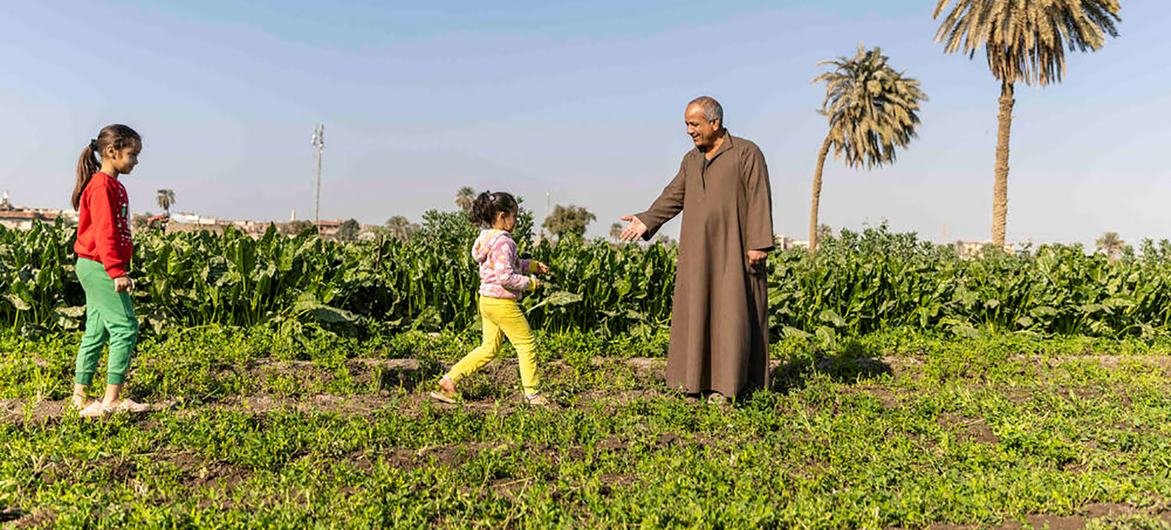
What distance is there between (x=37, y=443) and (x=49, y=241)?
3.44 m

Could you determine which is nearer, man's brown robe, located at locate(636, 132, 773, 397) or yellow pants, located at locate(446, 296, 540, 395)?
yellow pants, located at locate(446, 296, 540, 395)

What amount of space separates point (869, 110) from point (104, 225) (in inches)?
1583

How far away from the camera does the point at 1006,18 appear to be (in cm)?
2491

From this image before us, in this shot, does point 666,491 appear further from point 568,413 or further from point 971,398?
point 971,398

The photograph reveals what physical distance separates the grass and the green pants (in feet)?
0.93

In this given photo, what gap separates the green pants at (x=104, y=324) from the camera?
439cm

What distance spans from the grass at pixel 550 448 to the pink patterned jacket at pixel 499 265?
71 centimetres

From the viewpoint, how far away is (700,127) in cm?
528

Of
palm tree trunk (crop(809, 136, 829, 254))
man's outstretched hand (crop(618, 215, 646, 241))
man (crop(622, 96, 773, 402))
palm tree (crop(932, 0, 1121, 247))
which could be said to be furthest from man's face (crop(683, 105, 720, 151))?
palm tree trunk (crop(809, 136, 829, 254))

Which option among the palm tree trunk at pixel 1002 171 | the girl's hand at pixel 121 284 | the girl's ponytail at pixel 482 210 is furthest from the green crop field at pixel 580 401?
the palm tree trunk at pixel 1002 171

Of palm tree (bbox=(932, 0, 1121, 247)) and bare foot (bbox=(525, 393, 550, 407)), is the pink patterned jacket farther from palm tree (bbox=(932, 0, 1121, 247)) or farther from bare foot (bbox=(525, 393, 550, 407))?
palm tree (bbox=(932, 0, 1121, 247))

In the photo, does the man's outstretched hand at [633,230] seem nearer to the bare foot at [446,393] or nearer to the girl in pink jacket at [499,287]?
A: the girl in pink jacket at [499,287]

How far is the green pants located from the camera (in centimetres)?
439

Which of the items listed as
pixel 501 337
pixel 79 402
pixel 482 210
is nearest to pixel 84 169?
pixel 79 402
